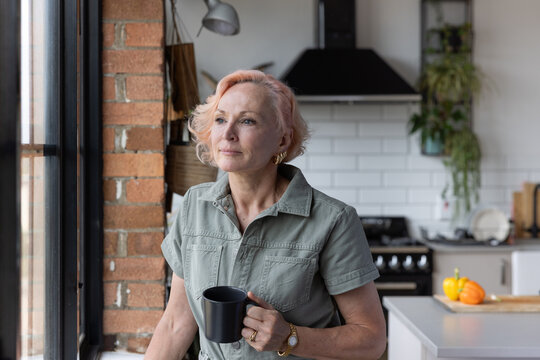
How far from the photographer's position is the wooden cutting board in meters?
2.37

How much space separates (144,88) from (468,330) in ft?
4.68

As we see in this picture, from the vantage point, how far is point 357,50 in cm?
428

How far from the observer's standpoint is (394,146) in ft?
14.9

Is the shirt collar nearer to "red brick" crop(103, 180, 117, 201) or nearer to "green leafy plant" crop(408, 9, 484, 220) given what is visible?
"red brick" crop(103, 180, 117, 201)

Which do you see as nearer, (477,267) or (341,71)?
(477,267)

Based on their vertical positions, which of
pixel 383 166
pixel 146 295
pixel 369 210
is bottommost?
pixel 146 295

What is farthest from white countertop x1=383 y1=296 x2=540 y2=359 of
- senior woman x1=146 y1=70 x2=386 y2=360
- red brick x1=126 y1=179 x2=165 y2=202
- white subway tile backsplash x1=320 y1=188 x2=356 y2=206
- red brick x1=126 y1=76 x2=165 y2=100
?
white subway tile backsplash x1=320 y1=188 x2=356 y2=206

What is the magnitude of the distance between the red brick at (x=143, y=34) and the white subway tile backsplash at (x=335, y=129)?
2550mm

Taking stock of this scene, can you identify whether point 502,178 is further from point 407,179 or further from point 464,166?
point 407,179

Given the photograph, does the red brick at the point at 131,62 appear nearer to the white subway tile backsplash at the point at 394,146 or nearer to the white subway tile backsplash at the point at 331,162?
the white subway tile backsplash at the point at 331,162

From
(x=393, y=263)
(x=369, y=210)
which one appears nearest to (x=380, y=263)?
(x=393, y=263)

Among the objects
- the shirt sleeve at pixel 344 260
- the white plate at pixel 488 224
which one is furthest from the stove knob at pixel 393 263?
the shirt sleeve at pixel 344 260

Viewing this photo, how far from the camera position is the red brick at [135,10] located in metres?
2.03

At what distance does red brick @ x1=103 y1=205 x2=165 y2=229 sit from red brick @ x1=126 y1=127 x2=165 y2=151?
21cm
